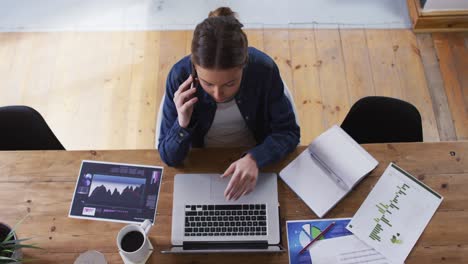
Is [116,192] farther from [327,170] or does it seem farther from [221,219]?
[327,170]

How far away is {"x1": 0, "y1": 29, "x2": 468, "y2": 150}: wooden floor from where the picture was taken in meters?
2.33

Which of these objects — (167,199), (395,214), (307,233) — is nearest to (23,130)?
(167,199)

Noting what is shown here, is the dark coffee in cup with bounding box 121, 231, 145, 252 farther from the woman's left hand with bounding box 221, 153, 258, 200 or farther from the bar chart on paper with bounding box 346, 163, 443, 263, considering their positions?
the bar chart on paper with bounding box 346, 163, 443, 263

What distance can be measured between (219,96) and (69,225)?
61cm

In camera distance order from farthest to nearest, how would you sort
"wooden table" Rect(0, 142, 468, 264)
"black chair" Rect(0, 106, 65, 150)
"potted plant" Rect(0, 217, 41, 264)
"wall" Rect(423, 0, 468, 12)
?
1. "wall" Rect(423, 0, 468, 12)
2. "black chair" Rect(0, 106, 65, 150)
3. "wooden table" Rect(0, 142, 468, 264)
4. "potted plant" Rect(0, 217, 41, 264)

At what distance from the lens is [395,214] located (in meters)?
1.30

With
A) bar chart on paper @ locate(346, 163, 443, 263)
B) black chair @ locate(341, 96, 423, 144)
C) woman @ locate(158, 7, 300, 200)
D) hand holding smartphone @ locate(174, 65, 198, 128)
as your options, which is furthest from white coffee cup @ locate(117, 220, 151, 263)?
black chair @ locate(341, 96, 423, 144)

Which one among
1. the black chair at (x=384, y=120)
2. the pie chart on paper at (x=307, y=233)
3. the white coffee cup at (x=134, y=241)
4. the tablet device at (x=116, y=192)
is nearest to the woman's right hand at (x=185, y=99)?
the tablet device at (x=116, y=192)

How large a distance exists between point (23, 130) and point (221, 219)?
785 mm

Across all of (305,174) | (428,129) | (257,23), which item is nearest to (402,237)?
(305,174)

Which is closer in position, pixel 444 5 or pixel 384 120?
pixel 384 120

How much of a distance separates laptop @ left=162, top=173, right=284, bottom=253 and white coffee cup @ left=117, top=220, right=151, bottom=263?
0.08m

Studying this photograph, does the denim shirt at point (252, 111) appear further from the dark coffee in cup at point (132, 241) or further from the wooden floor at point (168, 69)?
the wooden floor at point (168, 69)

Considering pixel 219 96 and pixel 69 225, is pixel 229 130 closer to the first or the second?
pixel 219 96
